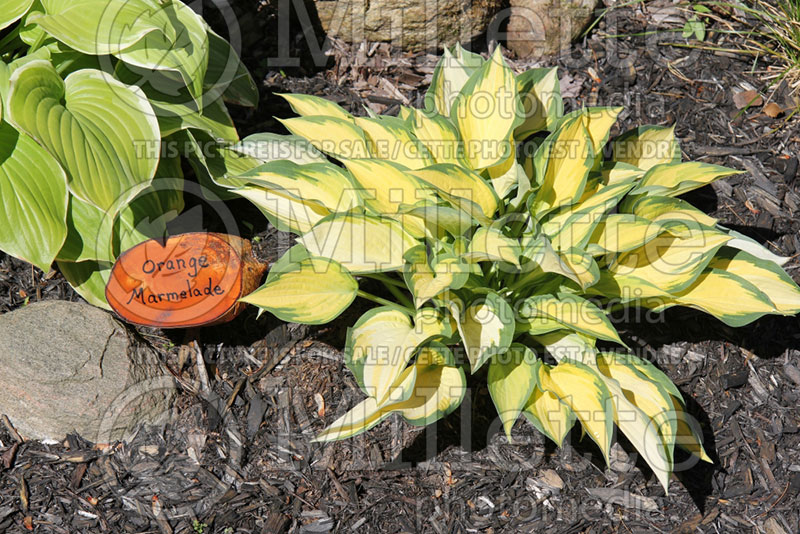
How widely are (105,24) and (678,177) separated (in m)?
1.72

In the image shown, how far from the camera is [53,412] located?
82.8 inches

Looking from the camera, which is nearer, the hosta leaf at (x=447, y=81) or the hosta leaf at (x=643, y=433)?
the hosta leaf at (x=643, y=433)

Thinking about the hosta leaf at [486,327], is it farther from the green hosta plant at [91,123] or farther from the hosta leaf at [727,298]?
the green hosta plant at [91,123]

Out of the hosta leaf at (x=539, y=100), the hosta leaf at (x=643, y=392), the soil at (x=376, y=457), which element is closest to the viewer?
the hosta leaf at (x=643, y=392)

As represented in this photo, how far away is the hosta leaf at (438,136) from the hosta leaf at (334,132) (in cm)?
17

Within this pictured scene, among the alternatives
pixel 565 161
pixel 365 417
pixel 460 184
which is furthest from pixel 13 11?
pixel 565 161

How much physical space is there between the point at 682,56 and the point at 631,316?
1271mm

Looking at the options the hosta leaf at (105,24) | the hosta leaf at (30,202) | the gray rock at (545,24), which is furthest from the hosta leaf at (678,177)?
the hosta leaf at (30,202)

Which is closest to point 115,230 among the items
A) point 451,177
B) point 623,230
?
point 451,177

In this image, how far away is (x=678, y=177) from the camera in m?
2.11

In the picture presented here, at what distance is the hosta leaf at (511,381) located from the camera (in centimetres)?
187

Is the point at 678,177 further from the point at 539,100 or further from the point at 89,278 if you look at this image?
the point at 89,278

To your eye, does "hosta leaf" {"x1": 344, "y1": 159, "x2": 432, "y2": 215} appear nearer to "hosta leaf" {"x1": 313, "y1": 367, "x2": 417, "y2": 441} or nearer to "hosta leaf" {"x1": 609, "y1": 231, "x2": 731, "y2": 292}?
"hosta leaf" {"x1": 313, "y1": 367, "x2": 417, "y2": 441}

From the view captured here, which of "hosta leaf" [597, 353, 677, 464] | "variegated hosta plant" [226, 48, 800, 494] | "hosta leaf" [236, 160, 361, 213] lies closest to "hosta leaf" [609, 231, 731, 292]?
"variegated hosta plant" [226, 48, 800, 494]
